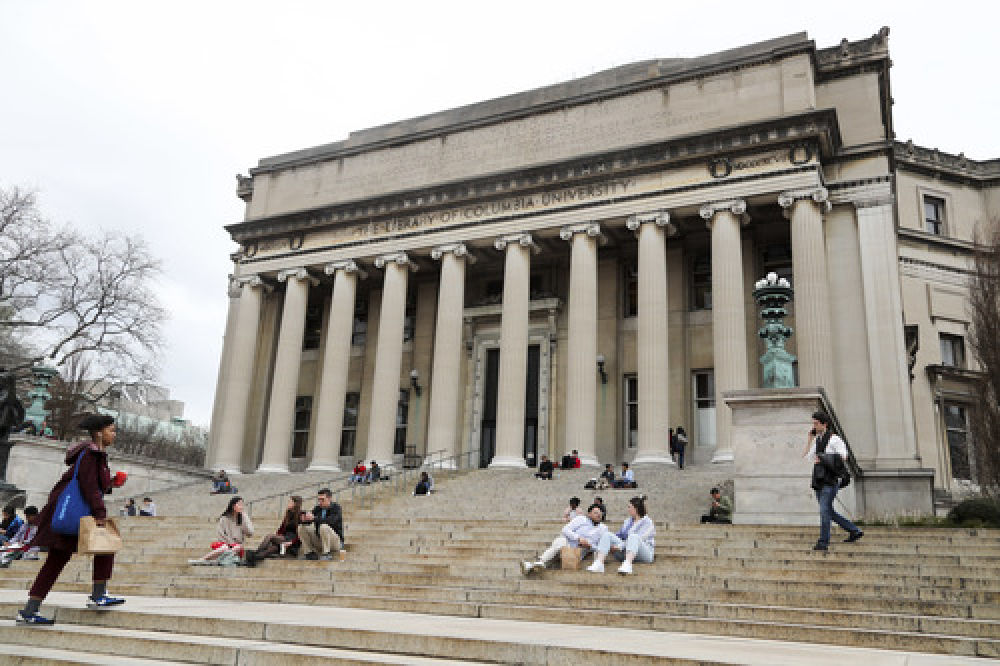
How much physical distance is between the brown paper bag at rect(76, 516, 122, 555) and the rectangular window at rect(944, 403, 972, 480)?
31438 mm

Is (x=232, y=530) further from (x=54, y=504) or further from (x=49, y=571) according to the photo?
(x=54, y=504)

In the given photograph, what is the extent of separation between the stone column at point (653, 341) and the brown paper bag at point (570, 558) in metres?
13.0

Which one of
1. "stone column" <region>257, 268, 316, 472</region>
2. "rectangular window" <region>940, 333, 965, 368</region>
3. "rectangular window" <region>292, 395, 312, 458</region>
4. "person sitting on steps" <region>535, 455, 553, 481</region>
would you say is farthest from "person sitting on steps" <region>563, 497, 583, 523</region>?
"rectangular window" <region>940, 333, 965, 368</region>

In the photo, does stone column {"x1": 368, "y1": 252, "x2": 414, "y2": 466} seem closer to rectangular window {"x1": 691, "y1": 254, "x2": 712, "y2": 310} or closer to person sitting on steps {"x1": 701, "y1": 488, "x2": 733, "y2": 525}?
rectangular window {"x1": 691, "y1": 254, "x2": 712, "y2": 310}

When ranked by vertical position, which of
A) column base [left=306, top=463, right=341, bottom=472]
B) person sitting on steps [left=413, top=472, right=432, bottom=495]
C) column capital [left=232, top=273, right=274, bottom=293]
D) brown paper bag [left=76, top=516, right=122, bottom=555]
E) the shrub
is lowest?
brown paper bag [left=76, top=516, right=122, bottom=555]

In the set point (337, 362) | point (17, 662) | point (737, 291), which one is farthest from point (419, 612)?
point (337, 362)

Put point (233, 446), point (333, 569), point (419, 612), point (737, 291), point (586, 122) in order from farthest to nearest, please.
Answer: point (233, 446)
point (586, 122)
point (737, 291)
point (333, 569)
point (419, 612)

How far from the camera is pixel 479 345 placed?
102ft

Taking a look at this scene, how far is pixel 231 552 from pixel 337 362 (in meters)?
17.8

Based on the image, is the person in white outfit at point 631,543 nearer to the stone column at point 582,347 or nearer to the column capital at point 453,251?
the stone column at point 582,347

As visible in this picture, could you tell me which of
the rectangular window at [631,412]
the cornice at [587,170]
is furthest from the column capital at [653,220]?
the rectangular window at [631,412]

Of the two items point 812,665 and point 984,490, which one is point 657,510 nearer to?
point 984,490

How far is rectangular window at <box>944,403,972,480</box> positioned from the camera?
100 ft

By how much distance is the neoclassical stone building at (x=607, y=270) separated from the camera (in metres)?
23.5
